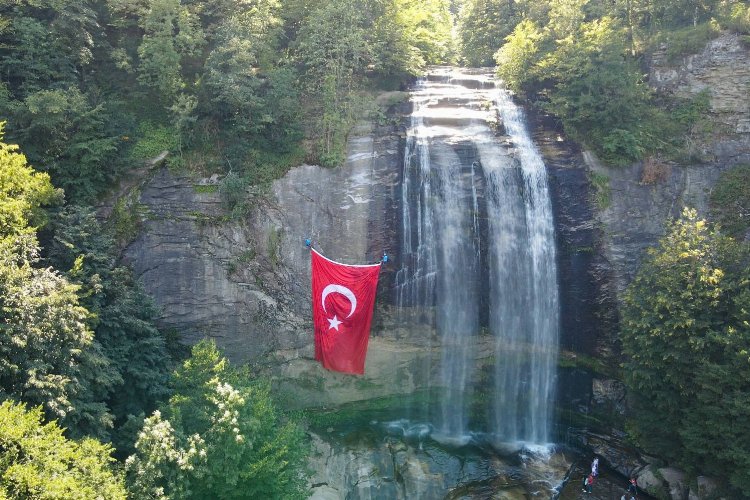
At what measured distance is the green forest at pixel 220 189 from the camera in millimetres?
12352

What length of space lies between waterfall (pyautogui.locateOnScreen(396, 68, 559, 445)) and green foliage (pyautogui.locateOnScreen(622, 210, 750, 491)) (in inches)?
150

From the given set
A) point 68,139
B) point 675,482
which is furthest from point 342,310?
point 675,482

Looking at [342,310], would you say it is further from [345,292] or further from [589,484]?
[589,484]

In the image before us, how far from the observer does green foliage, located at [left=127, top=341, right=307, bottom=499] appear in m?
12.2

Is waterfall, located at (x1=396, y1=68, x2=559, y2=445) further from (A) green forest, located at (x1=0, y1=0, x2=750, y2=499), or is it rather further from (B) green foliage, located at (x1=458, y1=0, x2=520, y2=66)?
(B) green foliage, located at (x1=458, y1=0, x2=520, y2=66)

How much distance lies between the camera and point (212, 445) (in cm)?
1296

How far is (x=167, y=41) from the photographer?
20047mm

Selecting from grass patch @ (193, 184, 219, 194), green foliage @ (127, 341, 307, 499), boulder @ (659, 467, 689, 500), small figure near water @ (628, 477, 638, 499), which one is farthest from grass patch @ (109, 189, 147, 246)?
boulder @ (659, 467, 689, 500)

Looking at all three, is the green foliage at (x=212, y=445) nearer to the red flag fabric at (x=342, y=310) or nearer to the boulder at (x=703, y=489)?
the red flag fabric at (x=342, y=310)

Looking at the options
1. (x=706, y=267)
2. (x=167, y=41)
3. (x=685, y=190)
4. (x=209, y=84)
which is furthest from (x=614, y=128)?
(x=167, y=41)

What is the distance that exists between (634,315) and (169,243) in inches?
638

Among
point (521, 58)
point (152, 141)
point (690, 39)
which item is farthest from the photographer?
point (521, 58)

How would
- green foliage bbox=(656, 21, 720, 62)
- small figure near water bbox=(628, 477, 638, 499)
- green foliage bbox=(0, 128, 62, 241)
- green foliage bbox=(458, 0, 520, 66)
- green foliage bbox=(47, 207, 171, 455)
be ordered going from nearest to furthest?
green foliage bbox=(0, 128, 62, 241)
green foliage bbox=(47, 207, 171, 455)
small figure near water bbox=(628, 477, 638, 499)
green foliage bbox=(656, 21, 720, 62)
green foliage bbox=(458, 0, 520, 66)

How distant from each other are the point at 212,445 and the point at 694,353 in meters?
13.9
